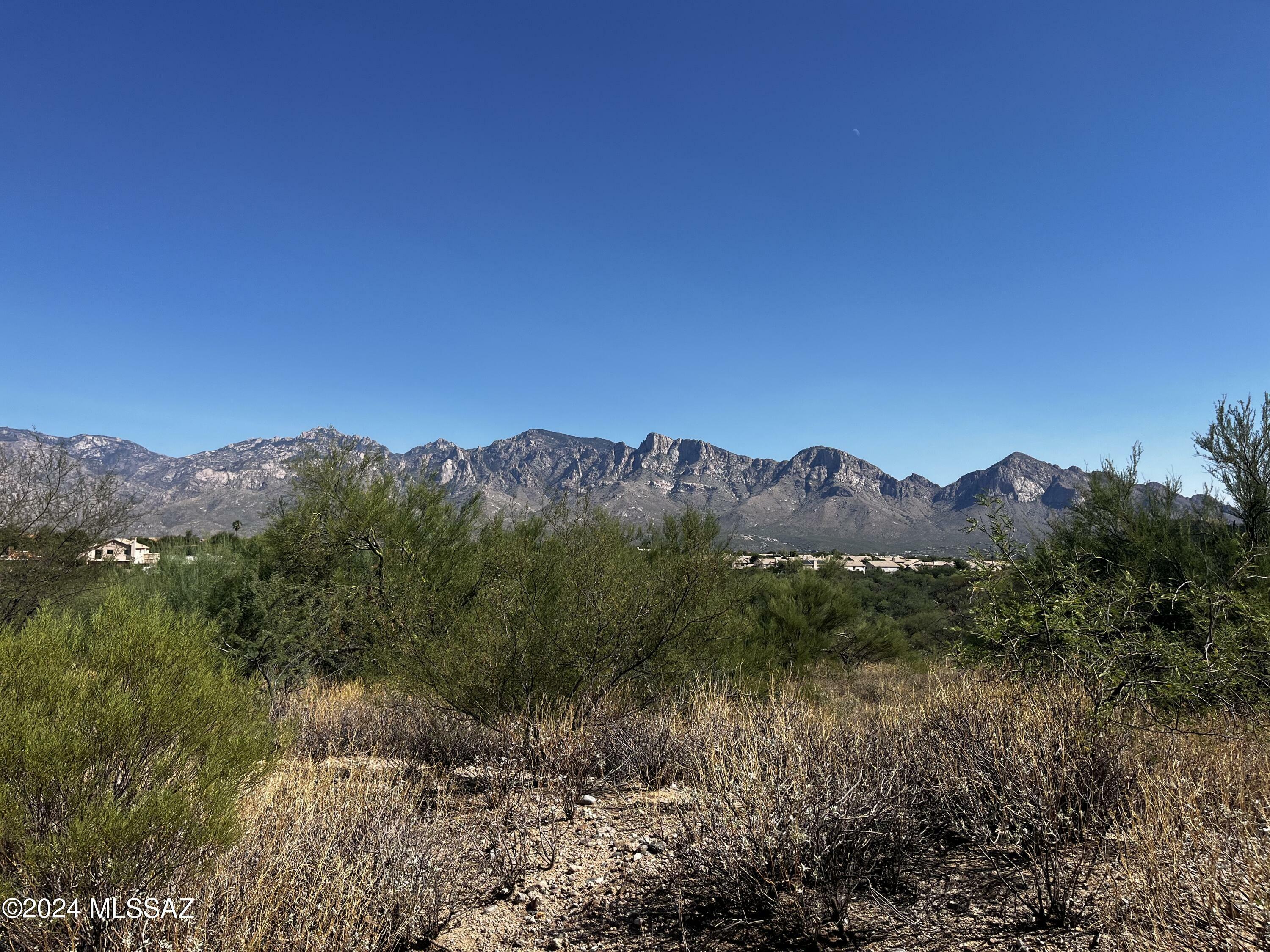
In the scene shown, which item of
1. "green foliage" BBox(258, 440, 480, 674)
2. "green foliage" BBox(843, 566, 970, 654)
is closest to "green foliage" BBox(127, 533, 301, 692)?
"green foliage" BBox(258, 440, 480, 674)

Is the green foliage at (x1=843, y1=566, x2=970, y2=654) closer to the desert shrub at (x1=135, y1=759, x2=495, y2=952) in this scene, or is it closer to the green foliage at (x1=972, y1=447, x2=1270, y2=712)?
the green foliage at (x1=972, y1=447, x2=1270, y2=712)

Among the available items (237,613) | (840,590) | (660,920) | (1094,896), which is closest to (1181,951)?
(1094,896)

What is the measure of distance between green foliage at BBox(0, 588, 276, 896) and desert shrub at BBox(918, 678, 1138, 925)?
4.22m

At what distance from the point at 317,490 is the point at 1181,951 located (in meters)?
13.6

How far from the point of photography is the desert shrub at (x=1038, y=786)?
3.35 metres

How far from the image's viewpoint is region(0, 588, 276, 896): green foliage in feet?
8.87

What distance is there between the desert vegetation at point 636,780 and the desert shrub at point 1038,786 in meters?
0.03

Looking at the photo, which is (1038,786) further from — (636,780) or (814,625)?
(814,625)

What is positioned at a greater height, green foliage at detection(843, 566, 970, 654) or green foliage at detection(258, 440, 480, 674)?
green foliage at detection(258, 440, 480, 674)

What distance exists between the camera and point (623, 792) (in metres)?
5.89

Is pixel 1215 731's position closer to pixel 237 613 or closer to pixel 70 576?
pixel 237 613

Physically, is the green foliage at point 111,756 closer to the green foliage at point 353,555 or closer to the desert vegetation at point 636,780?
the desert vegetation at point 636,780

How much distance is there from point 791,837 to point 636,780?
280 cm

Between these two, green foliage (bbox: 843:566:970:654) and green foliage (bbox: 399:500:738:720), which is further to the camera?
green foliage (bbox: 843:566:970:654)
